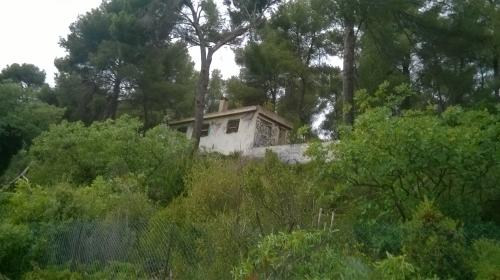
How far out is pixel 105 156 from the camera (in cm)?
1741

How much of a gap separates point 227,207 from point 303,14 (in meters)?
18.7

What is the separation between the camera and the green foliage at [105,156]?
56.1 ft

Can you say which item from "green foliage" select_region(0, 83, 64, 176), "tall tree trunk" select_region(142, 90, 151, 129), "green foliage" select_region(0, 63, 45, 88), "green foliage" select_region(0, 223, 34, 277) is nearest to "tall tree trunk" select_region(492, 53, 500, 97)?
"green foliage" select_region(0, 223, 34, 277)

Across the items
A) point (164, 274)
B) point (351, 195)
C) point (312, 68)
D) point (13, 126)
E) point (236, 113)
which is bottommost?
point (164, 274)

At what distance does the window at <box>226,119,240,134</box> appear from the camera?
28.2m

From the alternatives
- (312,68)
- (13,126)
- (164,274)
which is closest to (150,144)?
(13,126)

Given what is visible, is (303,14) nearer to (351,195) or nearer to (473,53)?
(473,53)

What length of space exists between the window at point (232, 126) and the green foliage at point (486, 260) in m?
20.9

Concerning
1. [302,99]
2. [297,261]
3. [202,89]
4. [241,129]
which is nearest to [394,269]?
[297,261]

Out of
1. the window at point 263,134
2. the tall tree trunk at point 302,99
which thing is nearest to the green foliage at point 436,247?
the window at point 263,134

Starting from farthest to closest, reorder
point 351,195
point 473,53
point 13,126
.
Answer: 1. point 13,126
2. point 473,53
3. point 351,195

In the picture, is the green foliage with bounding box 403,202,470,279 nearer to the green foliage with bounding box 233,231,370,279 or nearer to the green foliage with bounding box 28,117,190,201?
the green foliage with bounding box 233,231,370,279

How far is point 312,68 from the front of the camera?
1137 inches

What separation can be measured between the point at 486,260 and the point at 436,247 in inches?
24.2
